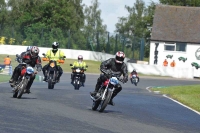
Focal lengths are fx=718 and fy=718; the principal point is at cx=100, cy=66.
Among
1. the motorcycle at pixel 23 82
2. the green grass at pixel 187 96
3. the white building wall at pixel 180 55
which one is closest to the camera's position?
the motorcycle at pixel 23 82

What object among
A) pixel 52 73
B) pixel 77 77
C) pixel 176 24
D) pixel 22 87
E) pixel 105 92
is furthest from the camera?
pixel 176 24

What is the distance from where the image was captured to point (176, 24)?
72500mm

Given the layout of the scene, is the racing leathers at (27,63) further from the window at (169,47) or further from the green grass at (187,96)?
the window at (169,47)

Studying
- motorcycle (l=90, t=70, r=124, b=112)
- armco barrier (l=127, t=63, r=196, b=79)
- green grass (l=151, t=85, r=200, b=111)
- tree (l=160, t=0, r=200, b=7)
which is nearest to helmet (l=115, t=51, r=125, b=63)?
motorcycle (l=90, t=70, r=124, b=112)

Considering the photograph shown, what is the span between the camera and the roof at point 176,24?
71.5 meters

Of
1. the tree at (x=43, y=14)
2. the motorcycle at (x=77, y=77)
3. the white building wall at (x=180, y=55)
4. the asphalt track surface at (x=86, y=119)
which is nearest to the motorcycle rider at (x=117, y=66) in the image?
the asphalt track surface at (x=86, y=119)

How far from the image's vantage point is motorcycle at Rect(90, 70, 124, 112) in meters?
17.9

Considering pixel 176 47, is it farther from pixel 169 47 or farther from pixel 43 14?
pixel 43 14

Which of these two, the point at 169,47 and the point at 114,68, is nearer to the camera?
the point at 114,68

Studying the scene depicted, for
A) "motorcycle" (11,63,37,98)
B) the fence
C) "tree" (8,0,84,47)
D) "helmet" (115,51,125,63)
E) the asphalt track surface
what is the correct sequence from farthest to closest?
"tree" (8,0,84,47)
the fence
"motorcycle" (11,63,37,98)
"helmet" (115,51,125,63)
the asphalt track surface

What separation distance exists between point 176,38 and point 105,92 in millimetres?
53973

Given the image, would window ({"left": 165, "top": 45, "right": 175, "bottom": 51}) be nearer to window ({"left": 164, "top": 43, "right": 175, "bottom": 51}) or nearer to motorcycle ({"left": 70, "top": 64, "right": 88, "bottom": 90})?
window ({"left": 164, "top": 43, "right": 175, "bottom": 51})

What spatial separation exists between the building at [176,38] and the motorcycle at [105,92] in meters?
51.3

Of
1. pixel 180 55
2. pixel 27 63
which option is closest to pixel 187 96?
pixel 27 63
